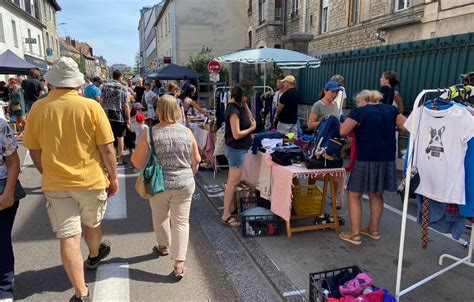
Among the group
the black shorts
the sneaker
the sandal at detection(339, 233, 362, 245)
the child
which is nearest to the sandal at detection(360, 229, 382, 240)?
the sandal at detection(339, 233, 362, 245)

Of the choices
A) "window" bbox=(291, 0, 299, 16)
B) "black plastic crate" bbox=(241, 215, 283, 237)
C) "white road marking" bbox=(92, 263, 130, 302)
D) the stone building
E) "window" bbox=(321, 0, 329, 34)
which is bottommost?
"white road marking" bbox=(92, 263, 130, 302)

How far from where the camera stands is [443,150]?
2742mm

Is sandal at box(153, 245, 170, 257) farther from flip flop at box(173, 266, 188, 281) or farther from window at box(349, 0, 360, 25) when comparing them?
window at box(349, 0, 360, 25)

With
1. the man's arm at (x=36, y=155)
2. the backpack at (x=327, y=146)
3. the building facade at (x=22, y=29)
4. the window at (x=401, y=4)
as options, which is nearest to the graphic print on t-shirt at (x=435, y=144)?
the backpack at (x=327, y=146)

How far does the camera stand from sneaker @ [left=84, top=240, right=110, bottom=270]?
3.54m

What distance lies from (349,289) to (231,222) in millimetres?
2265

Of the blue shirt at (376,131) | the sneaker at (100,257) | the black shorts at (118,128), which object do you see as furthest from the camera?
the black shorts at (118,128)

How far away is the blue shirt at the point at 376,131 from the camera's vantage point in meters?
3.81

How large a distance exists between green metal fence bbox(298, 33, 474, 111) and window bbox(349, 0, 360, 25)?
4.27 m

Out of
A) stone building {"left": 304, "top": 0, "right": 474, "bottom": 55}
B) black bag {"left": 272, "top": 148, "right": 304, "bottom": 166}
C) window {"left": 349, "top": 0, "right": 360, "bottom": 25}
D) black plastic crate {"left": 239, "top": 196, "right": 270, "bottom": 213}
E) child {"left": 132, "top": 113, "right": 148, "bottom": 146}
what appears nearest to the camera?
black bag {"left": 272, "top": 148, "right": 304, "bottom": 166}

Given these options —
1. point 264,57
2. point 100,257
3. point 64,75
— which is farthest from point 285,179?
point 264,57

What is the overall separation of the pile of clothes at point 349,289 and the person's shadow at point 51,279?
1.45 m

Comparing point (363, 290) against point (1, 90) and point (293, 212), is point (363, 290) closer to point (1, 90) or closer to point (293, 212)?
point (293, 212)

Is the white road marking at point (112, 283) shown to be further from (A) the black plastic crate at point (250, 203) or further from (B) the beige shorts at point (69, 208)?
(A) the black plastic crate at point (250, 203)
